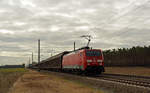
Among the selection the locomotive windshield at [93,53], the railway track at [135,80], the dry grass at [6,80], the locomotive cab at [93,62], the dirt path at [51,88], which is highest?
the locomotive windshield at [93,53]

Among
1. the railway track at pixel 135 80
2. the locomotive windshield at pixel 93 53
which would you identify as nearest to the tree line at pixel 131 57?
the locomotive windshield at pixel 93 53

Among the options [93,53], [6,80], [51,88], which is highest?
[93,53]

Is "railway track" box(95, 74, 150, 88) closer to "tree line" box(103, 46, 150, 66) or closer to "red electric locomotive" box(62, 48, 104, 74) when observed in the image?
"red electric locomotive" box(62, 48, 104, 74)

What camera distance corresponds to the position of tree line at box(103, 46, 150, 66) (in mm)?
50622

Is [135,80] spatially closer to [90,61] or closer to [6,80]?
[90,61]

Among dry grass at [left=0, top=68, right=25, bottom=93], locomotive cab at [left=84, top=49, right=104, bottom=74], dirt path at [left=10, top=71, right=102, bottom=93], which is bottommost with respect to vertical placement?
dry grass at [left=0, top=68, right=25, bottom=93]

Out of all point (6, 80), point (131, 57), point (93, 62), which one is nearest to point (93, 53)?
point (93, 62)

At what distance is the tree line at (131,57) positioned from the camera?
5062 centimetres

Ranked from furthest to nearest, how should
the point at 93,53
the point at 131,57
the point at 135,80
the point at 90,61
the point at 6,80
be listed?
1. the point at 131,57
2. the point at 6,80
3. the point at 93,53
4. the point at 90,61
5. the point at 135,80

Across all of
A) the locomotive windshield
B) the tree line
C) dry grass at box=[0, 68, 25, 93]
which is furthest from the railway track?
the tree line

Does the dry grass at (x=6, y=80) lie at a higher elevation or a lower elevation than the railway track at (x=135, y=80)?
lower

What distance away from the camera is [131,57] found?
182 ft

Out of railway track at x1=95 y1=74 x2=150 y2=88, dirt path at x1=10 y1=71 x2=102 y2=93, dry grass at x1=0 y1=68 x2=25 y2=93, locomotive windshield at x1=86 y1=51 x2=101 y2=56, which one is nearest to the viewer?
railway track at x1=95 y1=74 x2=150 y2=88

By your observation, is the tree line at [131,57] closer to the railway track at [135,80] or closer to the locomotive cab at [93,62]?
the locomotive cab at [93,62]
